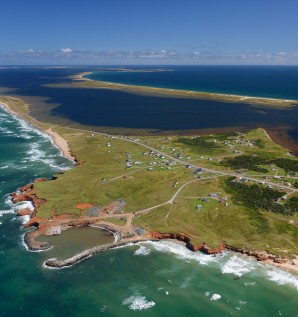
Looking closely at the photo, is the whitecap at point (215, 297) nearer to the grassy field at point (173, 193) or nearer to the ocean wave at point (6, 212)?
the grassy field at point (173, 193)

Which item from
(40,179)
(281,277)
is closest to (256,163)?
(281,277)

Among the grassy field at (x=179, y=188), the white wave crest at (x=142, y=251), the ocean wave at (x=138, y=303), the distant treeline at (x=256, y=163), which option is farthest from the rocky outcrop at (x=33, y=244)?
the distant treeline at (x=256, y=163)

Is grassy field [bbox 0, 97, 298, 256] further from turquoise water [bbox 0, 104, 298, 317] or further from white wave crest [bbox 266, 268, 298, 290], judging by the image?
turquoise water [bbox 0, 104, 298, 317]

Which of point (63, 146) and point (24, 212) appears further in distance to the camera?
point (63, 146)

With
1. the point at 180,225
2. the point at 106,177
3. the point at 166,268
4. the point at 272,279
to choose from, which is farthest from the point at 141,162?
the point at 272,279

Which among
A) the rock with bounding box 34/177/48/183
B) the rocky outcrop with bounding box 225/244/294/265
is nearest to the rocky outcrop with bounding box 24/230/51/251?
the rock with bounding box 34/177/48/183

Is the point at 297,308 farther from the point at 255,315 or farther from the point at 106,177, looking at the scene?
the point at 106,177

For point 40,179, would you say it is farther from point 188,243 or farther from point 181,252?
point 181,252
